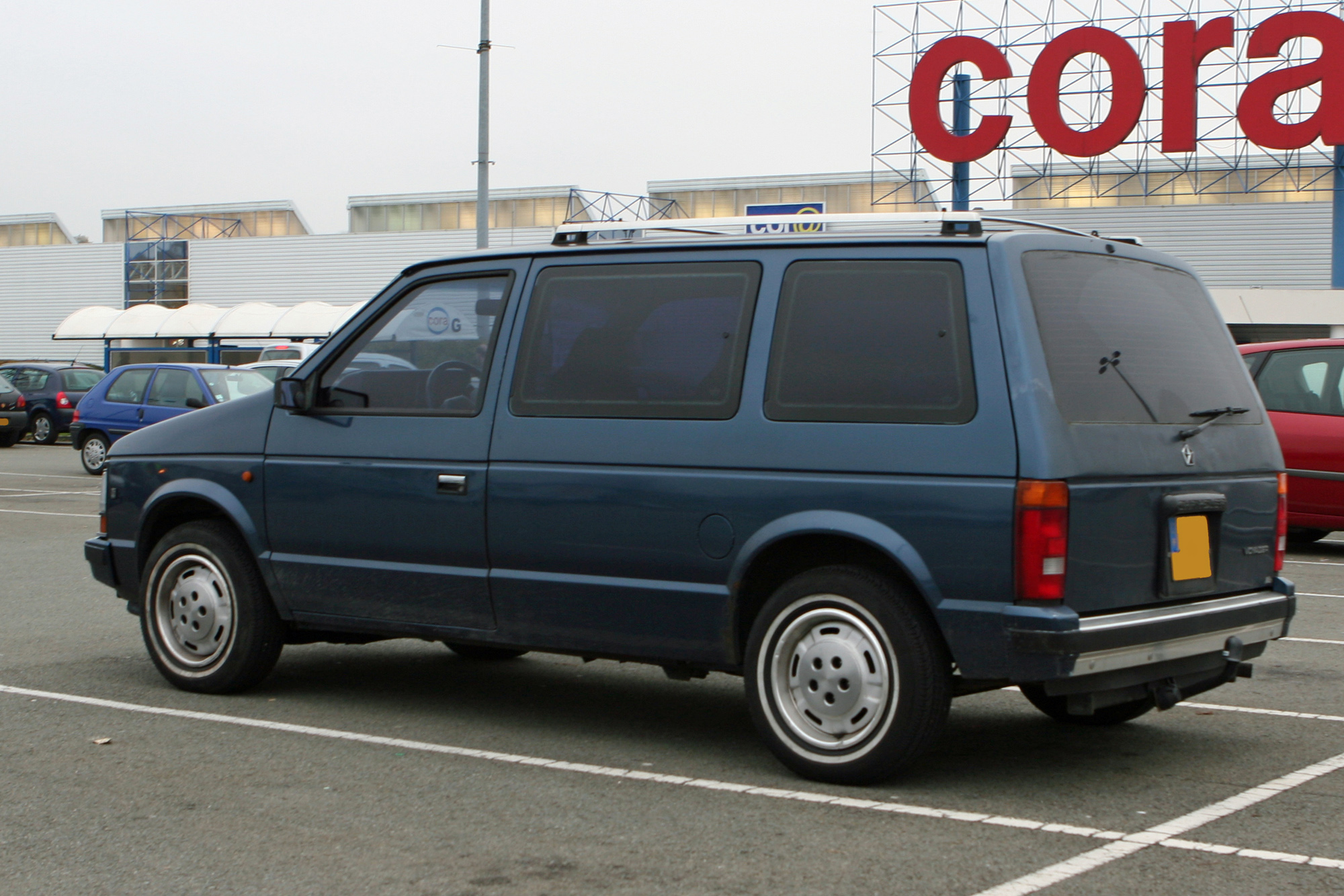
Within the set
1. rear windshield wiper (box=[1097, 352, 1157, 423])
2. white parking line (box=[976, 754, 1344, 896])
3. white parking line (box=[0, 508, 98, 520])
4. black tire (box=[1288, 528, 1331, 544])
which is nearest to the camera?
white parking line (box=[976, 754, 1344, 896])

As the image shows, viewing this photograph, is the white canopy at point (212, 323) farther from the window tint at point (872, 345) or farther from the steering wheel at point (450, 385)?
the window tint at point (872, 345)

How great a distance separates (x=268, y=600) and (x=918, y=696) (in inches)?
117

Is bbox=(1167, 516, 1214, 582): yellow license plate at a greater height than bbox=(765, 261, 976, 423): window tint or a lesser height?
lesser

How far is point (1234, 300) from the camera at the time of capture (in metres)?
31.6

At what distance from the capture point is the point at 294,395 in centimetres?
630

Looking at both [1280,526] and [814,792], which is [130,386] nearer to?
[814,792]

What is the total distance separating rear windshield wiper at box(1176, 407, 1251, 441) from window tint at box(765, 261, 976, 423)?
2.84 feet

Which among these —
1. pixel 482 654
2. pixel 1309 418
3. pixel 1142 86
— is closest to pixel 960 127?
pixel 1142 86

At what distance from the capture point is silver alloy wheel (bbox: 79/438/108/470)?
69.5 ft

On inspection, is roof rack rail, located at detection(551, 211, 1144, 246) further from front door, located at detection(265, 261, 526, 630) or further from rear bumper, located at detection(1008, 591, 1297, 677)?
rear bumper, located at detection(1008, 591, 1297, 677)

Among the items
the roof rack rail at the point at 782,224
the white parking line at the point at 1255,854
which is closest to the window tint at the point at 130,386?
the roof rack rail at the point at 782,224

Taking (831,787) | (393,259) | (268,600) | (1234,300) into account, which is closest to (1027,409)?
(831,787)

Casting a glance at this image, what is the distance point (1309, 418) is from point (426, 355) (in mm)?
8311

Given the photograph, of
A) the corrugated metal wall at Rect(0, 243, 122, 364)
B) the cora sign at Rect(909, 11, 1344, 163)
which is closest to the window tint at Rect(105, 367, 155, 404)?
the cora sign at Rect(909, 11, 1344, 163)
